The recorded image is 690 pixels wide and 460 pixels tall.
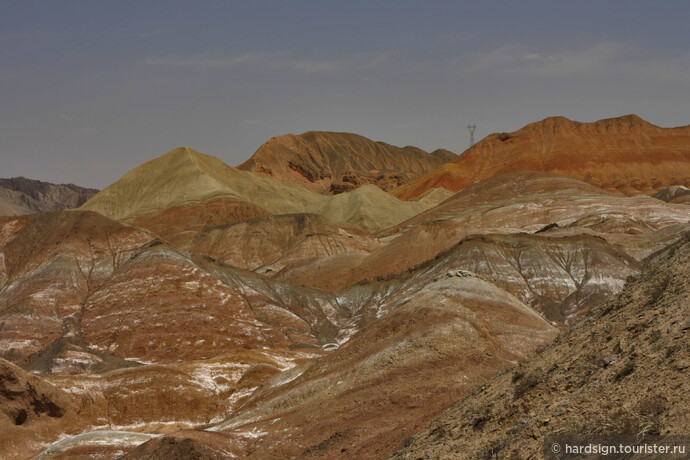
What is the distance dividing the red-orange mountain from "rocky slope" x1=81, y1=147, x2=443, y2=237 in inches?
831

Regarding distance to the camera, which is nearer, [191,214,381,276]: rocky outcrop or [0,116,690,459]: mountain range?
[0,116,690,459]: mountain range

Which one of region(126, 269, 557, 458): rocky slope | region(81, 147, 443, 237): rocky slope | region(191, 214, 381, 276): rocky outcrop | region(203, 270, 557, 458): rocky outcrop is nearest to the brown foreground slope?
region(126, 269, 557, 458): rocky slope

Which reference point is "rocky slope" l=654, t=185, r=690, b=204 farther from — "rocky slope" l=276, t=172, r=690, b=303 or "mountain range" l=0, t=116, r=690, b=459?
"rocky slope" l=276, t=172, r=690, b=303

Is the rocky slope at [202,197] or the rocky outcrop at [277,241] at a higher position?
the rocky slope at [202,197]

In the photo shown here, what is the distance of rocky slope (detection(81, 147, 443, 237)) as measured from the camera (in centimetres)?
16112

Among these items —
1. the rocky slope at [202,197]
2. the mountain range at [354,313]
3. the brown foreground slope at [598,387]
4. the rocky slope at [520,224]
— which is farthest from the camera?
the rocky slope at [202,197]

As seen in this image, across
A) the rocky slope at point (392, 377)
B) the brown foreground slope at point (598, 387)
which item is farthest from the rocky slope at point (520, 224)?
the brown foreground slope at point (598, 387)

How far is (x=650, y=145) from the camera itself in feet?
607

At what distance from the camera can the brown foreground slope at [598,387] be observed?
11.9m

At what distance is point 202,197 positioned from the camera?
161 meters

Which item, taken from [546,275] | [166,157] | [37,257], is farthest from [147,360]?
[166,157]

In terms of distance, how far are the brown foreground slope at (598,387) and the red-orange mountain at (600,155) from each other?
15366cm

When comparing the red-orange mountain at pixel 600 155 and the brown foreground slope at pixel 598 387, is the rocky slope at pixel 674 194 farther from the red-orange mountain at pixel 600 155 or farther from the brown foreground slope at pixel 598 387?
the brown foreground slope at pixel 598 387

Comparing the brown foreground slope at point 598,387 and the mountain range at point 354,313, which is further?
the mountain range at point 354,313
